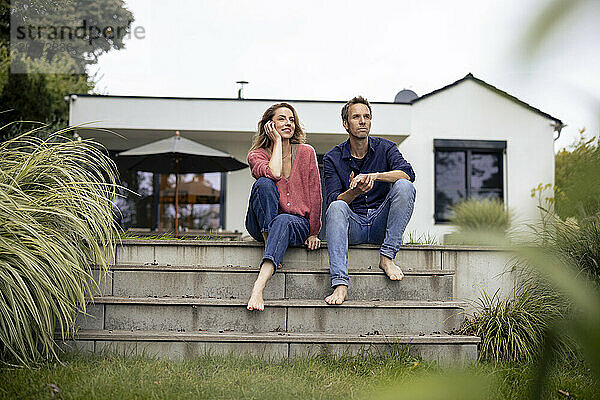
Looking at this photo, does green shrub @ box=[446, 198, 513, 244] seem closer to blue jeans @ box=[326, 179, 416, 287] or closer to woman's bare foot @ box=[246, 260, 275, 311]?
blue jeans @ box=[326, 179, 416, 287]

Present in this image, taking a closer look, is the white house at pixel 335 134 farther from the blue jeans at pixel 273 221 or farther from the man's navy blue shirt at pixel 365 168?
the blue jeans at pixel 273 221

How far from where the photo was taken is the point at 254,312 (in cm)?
336

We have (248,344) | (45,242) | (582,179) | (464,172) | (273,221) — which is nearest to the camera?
(582,179)

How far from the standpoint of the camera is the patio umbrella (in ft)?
23.7

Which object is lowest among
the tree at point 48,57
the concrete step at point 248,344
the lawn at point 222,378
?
the lawn at point 222,378

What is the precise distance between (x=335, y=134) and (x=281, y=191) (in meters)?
6.01

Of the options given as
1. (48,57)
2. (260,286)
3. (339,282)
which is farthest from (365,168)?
(48,57)

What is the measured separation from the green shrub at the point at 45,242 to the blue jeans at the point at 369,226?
1.26 m

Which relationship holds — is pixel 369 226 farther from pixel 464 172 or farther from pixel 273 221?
pixel 464 172

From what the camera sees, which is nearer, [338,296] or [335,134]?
[338,296]

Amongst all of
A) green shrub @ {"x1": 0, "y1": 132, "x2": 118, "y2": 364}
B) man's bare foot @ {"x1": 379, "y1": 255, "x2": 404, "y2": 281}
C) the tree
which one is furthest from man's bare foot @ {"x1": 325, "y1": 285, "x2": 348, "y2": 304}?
the tree

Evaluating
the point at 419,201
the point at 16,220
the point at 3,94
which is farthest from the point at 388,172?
the point at 3,94

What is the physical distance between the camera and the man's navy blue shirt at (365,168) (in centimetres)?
386

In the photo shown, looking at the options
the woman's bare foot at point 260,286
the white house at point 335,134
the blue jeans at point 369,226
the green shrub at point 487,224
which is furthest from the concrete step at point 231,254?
the white house at point 335,134
